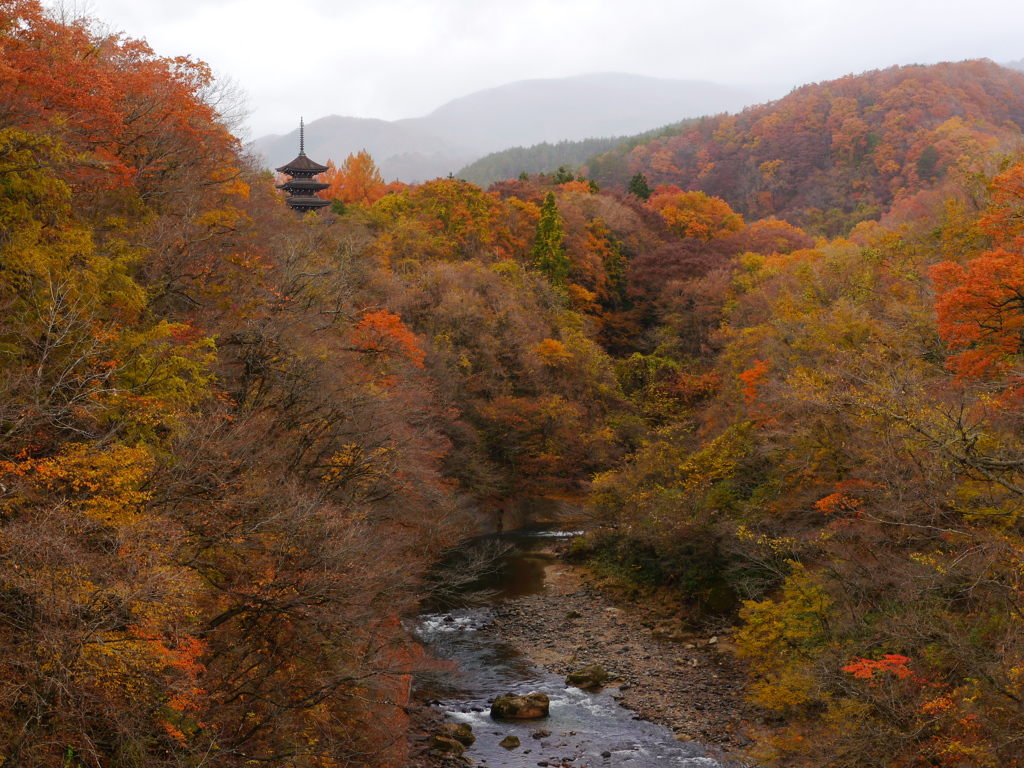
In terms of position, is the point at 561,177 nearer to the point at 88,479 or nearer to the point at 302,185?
the point at 302,185

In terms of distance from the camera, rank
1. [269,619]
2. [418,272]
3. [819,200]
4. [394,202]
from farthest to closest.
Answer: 1. [819,200]
2. [394,202]
3. [418,272]
4. [269,619]

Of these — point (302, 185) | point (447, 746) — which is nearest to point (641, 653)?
point (447, 746)

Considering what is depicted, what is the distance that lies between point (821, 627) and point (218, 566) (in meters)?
12.1

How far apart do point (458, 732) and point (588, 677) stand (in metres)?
4.26

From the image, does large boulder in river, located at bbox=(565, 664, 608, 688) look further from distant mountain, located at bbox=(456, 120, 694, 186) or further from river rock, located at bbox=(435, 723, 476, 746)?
distant mountain, located at bbox=(456, 120, 694, 186)

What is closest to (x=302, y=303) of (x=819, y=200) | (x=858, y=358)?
(x=858, y=358)

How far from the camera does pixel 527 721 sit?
1706 centimetres

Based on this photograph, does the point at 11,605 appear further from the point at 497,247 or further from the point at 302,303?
the point at 497,247

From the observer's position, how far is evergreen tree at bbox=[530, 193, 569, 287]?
4585cm

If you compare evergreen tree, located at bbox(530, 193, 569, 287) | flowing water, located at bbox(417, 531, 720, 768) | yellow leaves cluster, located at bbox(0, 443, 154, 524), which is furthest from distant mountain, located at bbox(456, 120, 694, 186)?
yellow leaves cluster, located at bbox(0, 443, 154, 524)

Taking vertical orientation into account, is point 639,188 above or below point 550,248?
above

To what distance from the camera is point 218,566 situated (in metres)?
11.5

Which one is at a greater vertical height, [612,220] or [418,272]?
[612,220]

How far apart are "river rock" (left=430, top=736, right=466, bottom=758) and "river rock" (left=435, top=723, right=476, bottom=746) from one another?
0.27 meters
